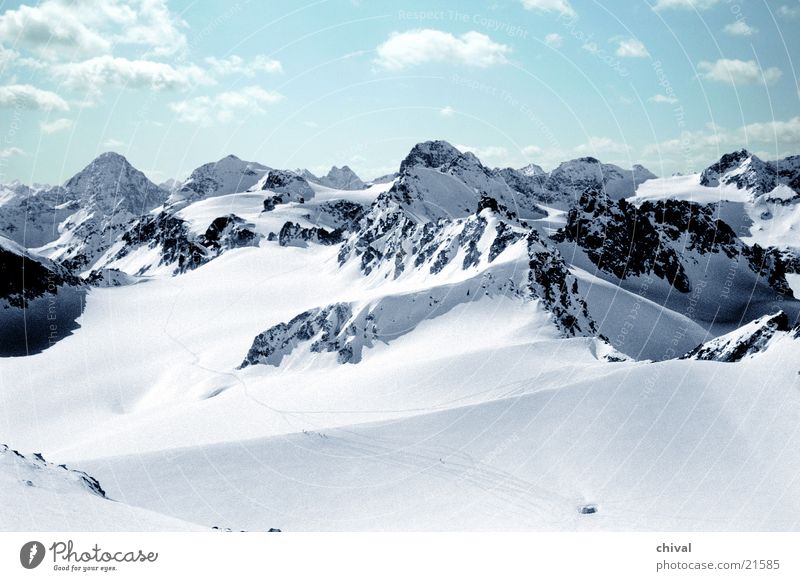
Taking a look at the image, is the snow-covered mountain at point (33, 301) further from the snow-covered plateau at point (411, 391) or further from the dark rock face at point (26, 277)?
the snow-covered plateau at point (411, 391)

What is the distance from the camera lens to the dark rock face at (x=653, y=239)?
109500 millimetres

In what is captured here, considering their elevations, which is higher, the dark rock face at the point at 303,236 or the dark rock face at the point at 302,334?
the dark rock face at the point at 303,236

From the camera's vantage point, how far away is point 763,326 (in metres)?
44.8

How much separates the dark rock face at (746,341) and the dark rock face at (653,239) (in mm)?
59564

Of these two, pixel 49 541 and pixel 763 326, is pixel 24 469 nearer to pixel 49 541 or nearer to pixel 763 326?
pixel 49 541

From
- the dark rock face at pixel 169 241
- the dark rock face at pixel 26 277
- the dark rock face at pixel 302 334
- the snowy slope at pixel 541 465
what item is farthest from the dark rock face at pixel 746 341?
the dark rock face at pixel 169 241

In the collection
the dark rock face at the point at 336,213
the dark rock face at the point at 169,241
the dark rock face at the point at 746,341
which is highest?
the dark rock face at the point at 336,213

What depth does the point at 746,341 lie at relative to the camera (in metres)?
44.0

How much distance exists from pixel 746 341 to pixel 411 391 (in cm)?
2580

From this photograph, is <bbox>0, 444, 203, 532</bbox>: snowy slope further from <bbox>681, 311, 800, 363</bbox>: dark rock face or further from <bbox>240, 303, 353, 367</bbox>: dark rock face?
<bbox>681, 311, 800, 363</bbox>: dark rock face

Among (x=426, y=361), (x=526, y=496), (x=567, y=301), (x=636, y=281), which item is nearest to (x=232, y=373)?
(x=426, y=361)

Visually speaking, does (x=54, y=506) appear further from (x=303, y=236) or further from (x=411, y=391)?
(x=303, y=236)

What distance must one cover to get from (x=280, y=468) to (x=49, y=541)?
1582cm

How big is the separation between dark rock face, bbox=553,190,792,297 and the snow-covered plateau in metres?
0.57
